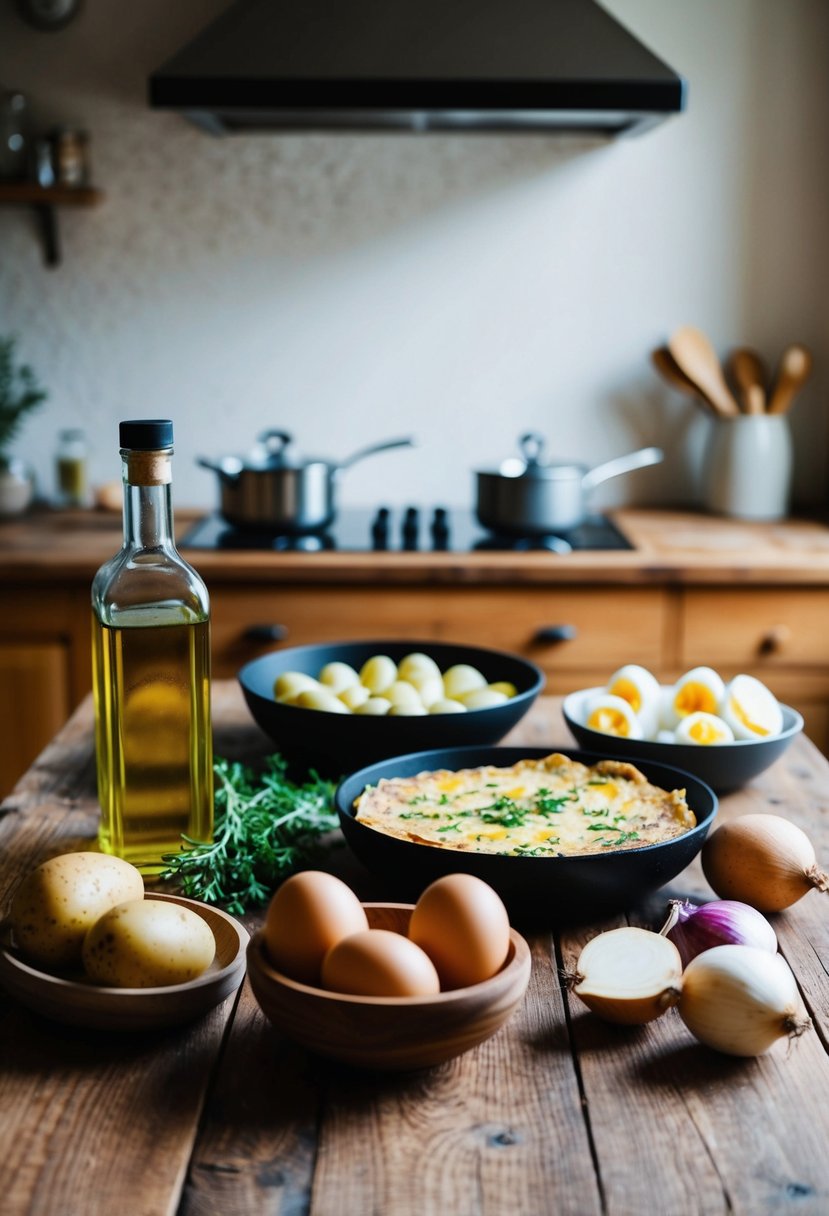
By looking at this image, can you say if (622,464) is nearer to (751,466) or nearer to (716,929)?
(751,466)

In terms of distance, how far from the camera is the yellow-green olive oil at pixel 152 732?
1.04m

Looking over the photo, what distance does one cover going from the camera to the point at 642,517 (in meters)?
2.96

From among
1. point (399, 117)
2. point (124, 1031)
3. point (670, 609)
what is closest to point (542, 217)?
point (399, 117)

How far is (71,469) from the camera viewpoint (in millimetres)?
2973

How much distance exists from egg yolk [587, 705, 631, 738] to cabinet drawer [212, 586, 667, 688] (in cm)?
113

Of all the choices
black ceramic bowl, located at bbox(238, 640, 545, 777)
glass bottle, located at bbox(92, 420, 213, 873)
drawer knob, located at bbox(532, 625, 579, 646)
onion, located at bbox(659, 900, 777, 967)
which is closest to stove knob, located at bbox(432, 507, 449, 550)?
drawer knob, located at bbox(532, 625, 579, 646)

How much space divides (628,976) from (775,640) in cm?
171

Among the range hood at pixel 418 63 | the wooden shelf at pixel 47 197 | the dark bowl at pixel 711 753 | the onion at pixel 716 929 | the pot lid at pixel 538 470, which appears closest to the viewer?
the onion at pixel 716 929

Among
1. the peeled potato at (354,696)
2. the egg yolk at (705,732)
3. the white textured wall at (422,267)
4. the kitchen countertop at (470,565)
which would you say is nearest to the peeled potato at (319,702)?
the peeled potato at (354,696)

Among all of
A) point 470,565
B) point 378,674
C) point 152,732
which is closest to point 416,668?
point 378,674

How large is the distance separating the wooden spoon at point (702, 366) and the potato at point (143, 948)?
235 centimetres

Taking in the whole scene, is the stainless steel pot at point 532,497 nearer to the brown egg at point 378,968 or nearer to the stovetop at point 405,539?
the stovetop at point 405,539

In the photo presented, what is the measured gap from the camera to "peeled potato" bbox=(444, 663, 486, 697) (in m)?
1.42

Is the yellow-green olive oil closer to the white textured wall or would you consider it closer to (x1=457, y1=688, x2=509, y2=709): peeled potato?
(x1=457, y1=688, x2=509, y2=709): peeled potato
